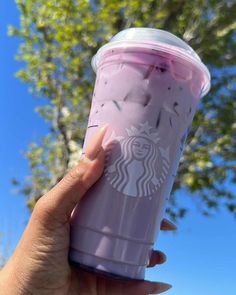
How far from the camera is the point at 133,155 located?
1210mm

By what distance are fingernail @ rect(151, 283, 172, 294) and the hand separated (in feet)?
0.11

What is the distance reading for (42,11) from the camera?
18.0ft

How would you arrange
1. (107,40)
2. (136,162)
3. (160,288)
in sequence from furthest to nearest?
(107,40) < (160,288) < (136,162)

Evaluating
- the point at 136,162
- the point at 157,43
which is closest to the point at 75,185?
the point at 136,162

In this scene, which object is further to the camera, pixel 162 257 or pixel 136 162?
pixel 162 257

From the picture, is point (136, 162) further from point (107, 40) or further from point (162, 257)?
point (107, 40)

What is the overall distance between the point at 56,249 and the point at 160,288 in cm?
41

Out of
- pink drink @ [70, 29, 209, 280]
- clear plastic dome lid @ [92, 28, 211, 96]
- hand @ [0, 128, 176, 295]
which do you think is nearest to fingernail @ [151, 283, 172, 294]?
hand @ [0, 128, 176, 295]

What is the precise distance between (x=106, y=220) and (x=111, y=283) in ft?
1.09

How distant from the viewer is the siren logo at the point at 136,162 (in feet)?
3.95

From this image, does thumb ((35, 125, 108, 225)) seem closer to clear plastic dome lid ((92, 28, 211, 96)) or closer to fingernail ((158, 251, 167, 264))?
clear plastic dome lid ((92, 28, 211, 96))

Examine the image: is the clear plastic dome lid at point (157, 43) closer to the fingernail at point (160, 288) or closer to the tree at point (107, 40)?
the fingernail at point (160, 288)

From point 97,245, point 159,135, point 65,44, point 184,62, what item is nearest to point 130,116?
point 159,135

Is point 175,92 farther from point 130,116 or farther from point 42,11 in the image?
point 42,11
